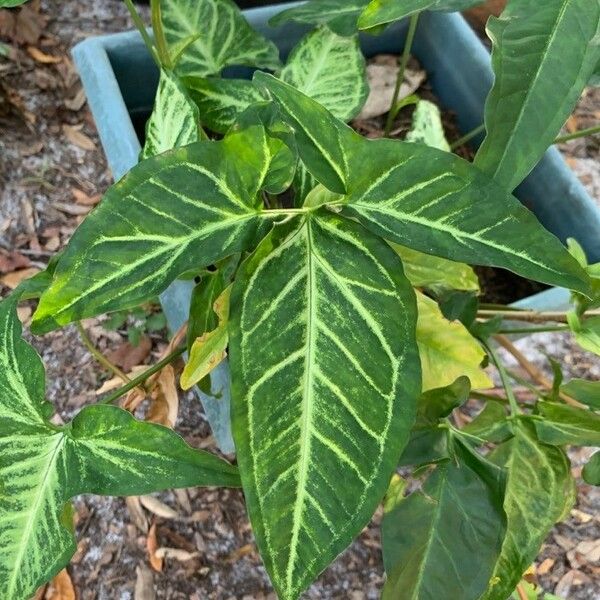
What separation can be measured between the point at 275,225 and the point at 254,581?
2.28 ft

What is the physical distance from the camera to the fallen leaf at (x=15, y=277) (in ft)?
4.25

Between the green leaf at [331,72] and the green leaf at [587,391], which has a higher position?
the green leaf at [331,72]

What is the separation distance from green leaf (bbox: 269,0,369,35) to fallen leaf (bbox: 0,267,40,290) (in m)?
0.66

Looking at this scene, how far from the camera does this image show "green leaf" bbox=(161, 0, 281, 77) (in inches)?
40.4

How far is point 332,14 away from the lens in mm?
905

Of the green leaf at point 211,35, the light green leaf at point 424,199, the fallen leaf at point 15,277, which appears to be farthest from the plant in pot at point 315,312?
the fallen leaf at point 15,277

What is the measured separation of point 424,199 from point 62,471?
15.2 inches

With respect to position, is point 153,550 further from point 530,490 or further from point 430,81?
point 430,81

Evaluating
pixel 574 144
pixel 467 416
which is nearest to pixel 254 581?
pixel 467 416

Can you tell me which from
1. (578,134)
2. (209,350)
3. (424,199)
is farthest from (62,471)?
(578,134)

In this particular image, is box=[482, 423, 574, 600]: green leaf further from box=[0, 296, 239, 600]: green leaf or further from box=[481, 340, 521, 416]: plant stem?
box=[0, 296, 239, 600]: green leaf

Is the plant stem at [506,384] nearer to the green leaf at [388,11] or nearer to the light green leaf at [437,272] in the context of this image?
the light green leaf at [437,272]

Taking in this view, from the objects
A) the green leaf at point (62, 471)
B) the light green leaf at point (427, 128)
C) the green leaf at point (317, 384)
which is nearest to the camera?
the green leaf at point (317, 384)

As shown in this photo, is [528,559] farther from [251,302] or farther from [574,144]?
[574,144]
